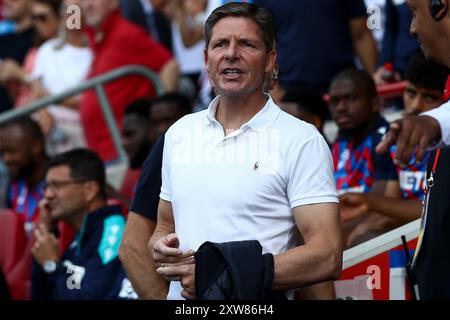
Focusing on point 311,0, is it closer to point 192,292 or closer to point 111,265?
point 111,265

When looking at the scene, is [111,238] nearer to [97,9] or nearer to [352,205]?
[352,205]

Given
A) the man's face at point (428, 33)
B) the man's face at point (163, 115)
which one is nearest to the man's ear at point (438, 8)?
the man's face at point (428, 33)

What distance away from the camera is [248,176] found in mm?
3980

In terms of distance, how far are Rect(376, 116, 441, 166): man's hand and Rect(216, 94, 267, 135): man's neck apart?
1122 mm

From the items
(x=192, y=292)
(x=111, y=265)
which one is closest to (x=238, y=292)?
(x=192, y=292)

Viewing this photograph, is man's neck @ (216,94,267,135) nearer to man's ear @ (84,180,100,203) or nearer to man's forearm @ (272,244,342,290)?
man's forearm @ (272,244,342,290)

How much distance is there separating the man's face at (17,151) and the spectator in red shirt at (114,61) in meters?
0.65

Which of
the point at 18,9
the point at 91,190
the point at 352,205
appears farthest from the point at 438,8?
the point at 18,9

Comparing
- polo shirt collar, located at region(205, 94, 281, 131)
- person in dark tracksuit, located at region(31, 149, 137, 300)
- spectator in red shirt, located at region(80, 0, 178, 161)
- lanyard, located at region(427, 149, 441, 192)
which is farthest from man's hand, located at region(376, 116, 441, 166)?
spectator in red shirt, located at region(80, 0, 178, 161)

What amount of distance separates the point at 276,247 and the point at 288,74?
3.74 meters

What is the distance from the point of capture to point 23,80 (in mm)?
10305

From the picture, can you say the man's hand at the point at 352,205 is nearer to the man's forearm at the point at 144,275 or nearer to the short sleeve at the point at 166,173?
the man's forearm at the point at 144,275

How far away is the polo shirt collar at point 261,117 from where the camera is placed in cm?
409

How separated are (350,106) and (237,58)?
2.61 meters
